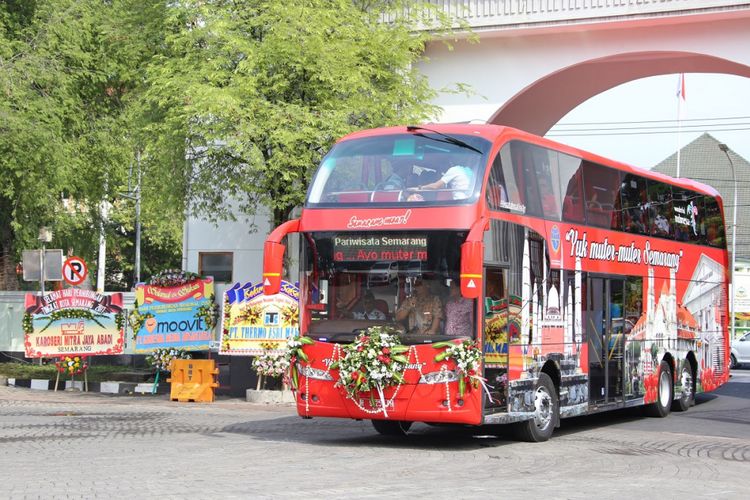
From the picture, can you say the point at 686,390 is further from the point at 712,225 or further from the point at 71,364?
the point at 71,364

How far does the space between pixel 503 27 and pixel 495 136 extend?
32.4ft

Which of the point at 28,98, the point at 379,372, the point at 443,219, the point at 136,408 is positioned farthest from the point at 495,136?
the point at 28,98

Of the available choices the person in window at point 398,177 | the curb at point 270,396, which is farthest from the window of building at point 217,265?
the person in window at point 398,177

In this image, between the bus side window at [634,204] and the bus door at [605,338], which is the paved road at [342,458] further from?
the bus side window at [634,204]

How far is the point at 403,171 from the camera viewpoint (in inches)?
555

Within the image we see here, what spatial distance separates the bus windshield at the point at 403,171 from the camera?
45.3 ft

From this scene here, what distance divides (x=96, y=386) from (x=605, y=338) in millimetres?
12736

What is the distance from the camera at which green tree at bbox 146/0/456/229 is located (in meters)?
21.2

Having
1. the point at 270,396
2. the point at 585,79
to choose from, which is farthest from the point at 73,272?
the point at 585,79

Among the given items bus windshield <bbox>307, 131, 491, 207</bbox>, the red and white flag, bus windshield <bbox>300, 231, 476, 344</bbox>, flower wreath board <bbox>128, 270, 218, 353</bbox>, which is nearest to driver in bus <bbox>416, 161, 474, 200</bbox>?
bus windshield <bbox>307, 131, 491, 207</bbox>

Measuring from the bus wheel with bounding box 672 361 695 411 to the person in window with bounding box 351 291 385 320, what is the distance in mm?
8716

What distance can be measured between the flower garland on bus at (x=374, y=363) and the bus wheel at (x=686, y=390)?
875 cm

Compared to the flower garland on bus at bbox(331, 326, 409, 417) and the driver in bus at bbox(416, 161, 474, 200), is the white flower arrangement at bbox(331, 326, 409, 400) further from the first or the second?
the driver in bus at bbox(416, 161, 474, 200)

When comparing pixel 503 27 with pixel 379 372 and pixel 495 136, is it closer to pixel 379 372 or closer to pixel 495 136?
pixel 495 136
